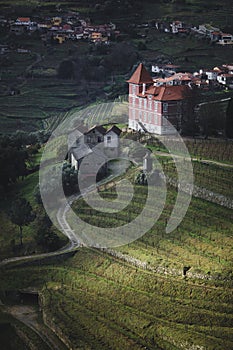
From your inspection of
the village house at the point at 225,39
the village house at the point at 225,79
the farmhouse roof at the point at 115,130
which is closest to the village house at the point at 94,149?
the farmhouse roof at the point at 115,130

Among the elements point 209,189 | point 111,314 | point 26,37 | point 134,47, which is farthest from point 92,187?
point 26,37

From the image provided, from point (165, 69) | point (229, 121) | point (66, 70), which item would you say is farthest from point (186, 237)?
point (66, 70)

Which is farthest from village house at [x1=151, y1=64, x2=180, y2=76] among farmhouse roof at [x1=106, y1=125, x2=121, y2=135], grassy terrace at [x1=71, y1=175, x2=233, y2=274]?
grassy terrace at [x1=71, y1=175, x2=233, y2=274]

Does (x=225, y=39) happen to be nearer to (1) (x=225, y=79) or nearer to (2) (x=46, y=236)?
(1) (x=225, y=79)

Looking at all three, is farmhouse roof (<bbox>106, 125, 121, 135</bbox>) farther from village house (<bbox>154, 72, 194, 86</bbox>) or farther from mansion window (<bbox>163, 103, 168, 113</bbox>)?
village house (<bbox>154, 72, 194, 86</bbox>)

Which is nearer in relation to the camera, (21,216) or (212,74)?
(21,216)

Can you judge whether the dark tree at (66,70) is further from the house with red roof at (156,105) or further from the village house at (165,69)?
the house with red roof at (156,105)

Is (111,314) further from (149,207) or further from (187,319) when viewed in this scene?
(149,207)
